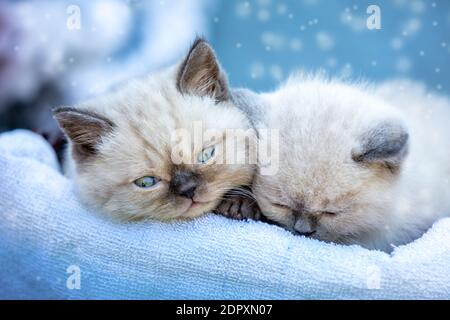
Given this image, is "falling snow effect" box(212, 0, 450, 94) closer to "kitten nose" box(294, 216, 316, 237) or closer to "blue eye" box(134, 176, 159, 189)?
"kitten nose" box(294, 216, 316, 237)

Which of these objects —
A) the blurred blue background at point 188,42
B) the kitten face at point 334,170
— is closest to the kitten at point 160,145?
the kitten face at point 334,170

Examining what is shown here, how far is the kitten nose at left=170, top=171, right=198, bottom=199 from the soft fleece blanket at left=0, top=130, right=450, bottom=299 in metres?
0.09

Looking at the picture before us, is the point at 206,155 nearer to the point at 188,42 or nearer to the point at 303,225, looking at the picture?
the point at 303,225

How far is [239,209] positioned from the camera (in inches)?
52.6

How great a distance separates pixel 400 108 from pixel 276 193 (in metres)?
0.61

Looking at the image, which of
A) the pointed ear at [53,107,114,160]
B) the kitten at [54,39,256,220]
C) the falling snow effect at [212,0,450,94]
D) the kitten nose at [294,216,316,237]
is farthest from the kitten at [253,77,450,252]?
the pointed ear at [53,107,114,160]

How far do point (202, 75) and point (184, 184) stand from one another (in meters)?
0.32

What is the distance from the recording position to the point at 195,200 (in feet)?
4.04

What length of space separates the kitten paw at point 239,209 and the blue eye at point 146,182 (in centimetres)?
20

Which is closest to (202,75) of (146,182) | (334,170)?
(146,182)

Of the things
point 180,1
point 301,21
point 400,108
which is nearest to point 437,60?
point 400,108

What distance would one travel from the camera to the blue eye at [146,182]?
1.24 meters

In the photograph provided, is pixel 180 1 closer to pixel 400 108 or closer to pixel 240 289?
pixel 400 108

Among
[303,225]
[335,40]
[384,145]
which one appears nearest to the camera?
[384,145]
